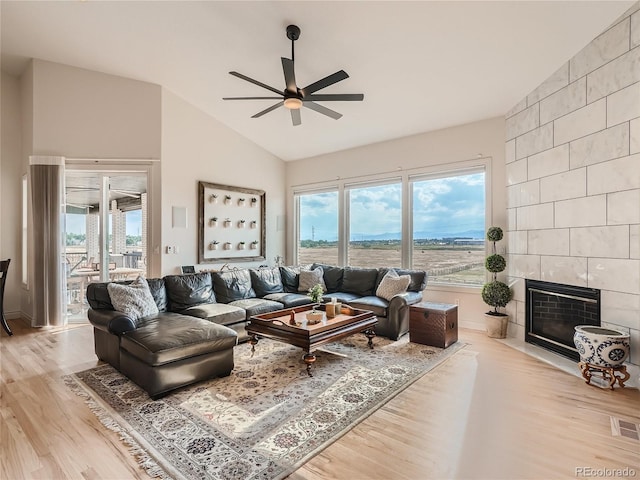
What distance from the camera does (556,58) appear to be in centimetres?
372

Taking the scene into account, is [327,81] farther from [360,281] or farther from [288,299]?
[360,281]

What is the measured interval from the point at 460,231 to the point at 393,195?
4.48 ft

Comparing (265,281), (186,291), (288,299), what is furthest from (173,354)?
(265,281)

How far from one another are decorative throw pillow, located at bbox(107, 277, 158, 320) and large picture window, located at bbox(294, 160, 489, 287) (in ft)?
12.9

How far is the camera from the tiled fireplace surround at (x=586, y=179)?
310cm

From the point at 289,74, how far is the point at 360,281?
3356mm

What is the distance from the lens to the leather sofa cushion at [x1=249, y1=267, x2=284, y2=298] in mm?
5328

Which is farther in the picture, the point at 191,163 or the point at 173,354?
the point at 191,163

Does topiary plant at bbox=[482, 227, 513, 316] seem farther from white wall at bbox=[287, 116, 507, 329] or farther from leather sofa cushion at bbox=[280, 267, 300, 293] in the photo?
leather sofa cushion at bbox=[280, 267, 300, 293]

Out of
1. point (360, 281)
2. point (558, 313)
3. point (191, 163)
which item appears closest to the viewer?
point (558, 313)

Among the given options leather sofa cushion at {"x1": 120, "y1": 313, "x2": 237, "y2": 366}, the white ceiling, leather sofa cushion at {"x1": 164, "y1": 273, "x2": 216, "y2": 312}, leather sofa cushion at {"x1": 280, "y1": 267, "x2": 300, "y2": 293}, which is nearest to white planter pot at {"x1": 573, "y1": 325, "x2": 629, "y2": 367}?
the white ceiling

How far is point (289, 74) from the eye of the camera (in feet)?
Answer: 10.7

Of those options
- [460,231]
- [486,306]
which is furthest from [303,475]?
[460,231]

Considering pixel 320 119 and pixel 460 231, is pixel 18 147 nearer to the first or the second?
pixel 320 119
